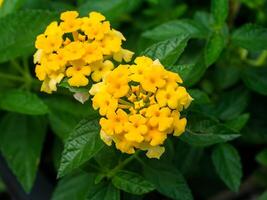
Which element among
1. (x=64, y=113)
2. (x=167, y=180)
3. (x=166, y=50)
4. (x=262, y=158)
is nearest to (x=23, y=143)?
(x=64, y=113)

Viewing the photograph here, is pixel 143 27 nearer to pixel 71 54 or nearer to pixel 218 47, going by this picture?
pixel 218 47

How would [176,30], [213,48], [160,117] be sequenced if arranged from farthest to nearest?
1. [176,30]
2. [213,48]
3. [160,117]

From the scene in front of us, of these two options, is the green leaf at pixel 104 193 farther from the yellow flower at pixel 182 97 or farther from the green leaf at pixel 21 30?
the green leaf at pixel 21 30

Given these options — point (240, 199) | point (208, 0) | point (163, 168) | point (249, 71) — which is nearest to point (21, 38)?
point (163, 168)

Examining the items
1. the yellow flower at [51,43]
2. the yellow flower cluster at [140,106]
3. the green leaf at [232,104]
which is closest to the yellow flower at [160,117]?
the yellow flower cluster at [140,106]

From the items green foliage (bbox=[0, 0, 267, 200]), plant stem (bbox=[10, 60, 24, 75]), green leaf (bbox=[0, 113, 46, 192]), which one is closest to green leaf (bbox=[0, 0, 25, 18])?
green foliage (bbox=[0, 0, 267, 200])

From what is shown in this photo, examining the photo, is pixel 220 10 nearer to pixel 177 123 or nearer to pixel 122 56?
pixel 122 56

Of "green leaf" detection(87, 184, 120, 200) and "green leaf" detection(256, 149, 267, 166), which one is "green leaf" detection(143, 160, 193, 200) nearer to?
"green leaf" detection(87, 184, 120, 200)
